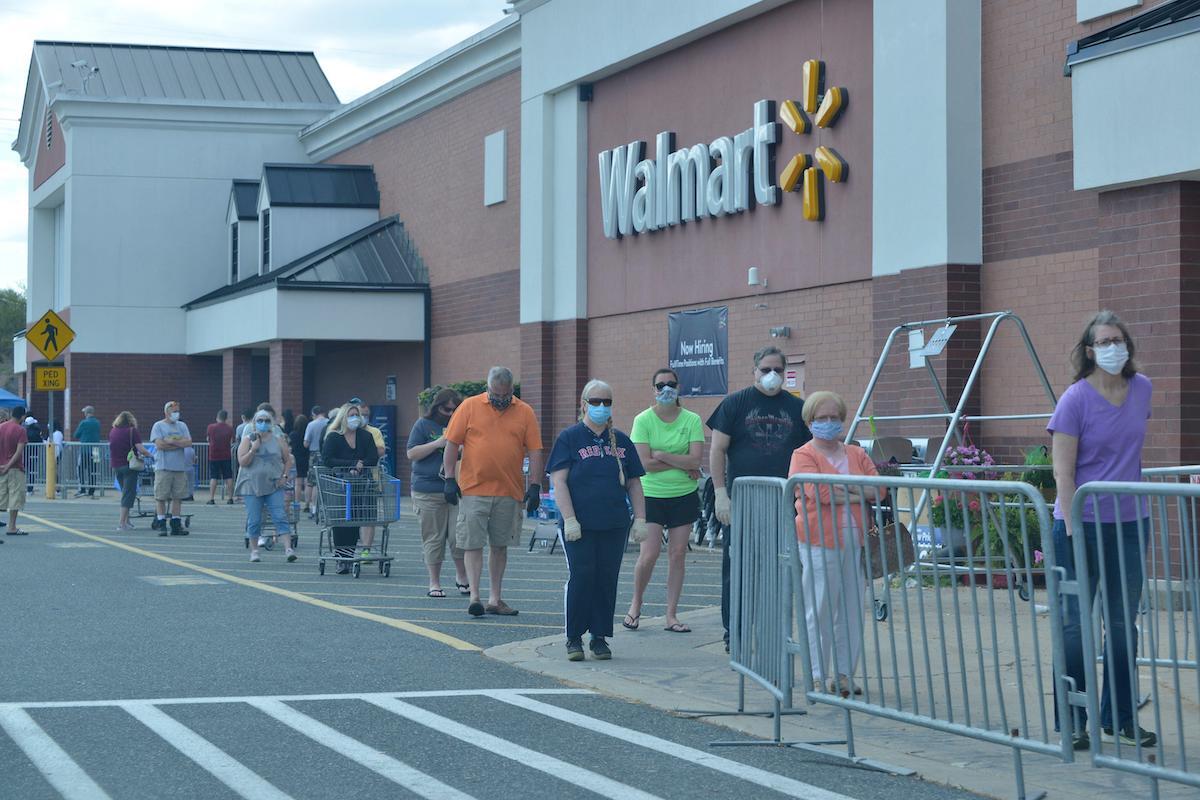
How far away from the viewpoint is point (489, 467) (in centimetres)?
1223

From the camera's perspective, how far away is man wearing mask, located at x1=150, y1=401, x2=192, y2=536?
21656 mm

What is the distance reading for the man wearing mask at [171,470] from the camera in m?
21.7

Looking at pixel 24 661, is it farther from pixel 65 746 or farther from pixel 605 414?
pixel 605 414

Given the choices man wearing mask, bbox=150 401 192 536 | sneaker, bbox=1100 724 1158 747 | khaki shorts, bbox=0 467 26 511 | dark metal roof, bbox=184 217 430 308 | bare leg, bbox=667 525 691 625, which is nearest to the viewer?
sneaker, bbox=1100 724 1158 747

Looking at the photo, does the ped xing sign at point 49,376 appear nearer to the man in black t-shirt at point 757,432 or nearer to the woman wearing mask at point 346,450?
the woman wearing mask at point 346,450

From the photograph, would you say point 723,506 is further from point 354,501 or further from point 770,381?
point 354,501

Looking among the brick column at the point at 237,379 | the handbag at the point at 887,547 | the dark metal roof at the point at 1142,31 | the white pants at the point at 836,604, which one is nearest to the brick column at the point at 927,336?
the dark metal roof at the point at 1142,31

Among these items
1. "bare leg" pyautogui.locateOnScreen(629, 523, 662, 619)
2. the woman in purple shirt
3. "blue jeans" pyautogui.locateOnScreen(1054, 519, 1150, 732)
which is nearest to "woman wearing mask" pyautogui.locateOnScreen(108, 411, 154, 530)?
"bare leg" pyautogui.locateOnScreen(629, 523, 662, 619)

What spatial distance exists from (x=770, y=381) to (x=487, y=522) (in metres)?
3.13

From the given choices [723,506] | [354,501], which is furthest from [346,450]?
[723,506]

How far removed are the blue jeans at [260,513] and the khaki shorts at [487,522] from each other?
5.92 metres

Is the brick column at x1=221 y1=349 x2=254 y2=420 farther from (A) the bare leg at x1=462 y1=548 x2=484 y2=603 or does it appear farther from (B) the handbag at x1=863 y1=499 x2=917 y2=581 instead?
(B) the handbag at x1=863 y1=499 x2=917 y2=581

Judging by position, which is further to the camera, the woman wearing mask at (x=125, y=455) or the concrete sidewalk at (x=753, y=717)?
the woman wearing mask at (x=125, y=455)

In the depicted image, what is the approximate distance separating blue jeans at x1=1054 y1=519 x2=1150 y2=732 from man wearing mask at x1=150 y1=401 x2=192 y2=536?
55.2 feet
